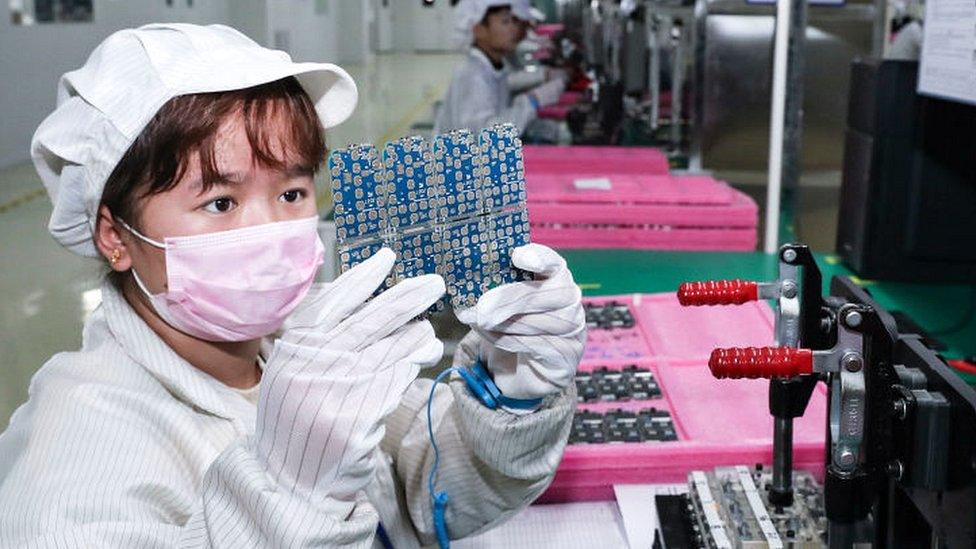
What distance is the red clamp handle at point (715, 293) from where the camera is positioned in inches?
45.3

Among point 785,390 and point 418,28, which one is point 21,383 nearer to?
point 785,390

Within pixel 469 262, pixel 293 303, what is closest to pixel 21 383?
pixel 293 303

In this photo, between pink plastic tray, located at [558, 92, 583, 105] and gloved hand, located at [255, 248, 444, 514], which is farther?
pink plastic tray, located at [558, 92, 583, 105]

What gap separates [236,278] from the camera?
1.24m

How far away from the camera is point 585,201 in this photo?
4.04m

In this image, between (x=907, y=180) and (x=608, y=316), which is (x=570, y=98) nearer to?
(x=907, y=180)

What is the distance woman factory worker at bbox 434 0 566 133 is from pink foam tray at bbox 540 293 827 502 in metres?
3.02

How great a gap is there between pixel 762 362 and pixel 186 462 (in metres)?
0.70

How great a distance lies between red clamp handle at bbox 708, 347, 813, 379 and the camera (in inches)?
37.3

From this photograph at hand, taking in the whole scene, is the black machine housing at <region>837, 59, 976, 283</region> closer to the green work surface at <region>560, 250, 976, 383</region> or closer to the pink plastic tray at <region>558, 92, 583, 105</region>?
the green work surface at <region>560, 250, 976, 383</region>

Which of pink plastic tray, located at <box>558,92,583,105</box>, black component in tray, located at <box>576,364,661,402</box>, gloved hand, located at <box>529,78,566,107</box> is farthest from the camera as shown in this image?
pink plastic tray, located at <box>558,92,583,105</box>

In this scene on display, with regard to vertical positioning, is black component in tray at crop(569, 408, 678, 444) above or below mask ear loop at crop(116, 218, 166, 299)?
below

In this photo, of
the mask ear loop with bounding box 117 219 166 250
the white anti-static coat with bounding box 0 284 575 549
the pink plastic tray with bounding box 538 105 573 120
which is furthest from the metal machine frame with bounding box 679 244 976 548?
the pink plastic tray with bounding box 538 105 573 120

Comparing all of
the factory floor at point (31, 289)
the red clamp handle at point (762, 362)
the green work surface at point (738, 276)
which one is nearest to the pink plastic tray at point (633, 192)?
the green work surface at point (738, 276)
